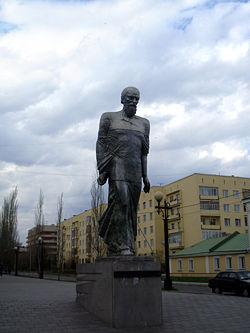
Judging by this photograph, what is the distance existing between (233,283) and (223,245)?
14.6 m

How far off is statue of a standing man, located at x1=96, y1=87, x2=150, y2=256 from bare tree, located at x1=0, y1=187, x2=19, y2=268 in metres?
45.4

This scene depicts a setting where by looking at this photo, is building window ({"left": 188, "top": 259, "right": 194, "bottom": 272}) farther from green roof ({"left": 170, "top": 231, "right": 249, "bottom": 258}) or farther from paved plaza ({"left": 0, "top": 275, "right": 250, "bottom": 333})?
paved plaza ({"left": 0, "top": 275, "right": 250, "bottom": 333})

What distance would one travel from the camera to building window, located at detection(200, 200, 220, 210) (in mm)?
49206

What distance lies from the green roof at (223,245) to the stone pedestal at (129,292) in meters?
24.2

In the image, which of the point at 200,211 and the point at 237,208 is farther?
the point at 237,208

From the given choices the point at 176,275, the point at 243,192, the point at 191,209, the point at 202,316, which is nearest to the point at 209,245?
the point at 176,275

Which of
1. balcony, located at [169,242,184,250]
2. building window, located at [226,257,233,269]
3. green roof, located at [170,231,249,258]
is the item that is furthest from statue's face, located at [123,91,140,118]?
balcony, located at [169,242,184,250]

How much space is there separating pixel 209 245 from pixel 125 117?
94.2ft

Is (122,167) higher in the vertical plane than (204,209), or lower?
lower

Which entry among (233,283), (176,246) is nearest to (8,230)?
(176,246)

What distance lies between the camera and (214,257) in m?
31.2

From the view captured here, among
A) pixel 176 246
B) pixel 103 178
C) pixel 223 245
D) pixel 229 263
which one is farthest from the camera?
pixel 176 246

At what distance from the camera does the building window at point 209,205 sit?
4921 cm

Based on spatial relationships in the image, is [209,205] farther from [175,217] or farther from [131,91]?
[131,91]
